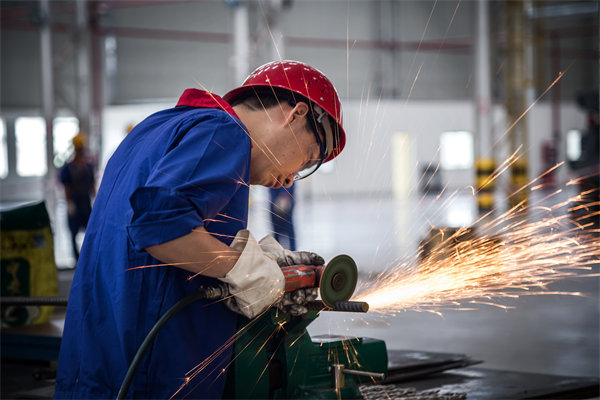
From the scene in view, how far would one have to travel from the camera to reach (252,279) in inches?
78.3

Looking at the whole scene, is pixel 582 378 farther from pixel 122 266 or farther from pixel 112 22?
pixel 112 22

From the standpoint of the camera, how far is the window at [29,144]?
64.6ft

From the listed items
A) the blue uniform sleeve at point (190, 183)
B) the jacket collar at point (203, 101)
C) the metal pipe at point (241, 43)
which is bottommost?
the blue uniform sleeve at point (190, 183)

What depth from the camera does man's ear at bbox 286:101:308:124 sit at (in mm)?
2131

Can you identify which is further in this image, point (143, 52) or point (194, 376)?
point (143, 52)

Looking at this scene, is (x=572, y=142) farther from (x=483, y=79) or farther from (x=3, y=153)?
(x=3, y=153)

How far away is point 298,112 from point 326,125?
0.14 m

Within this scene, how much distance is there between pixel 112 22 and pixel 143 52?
44.4 inches

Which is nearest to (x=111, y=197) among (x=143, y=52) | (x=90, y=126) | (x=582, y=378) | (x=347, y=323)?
(x=582, y=378)

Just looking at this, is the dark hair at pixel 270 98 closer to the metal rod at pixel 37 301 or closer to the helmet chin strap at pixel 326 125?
the helmet chin strap at pixel 326 125

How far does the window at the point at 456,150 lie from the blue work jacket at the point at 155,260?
22032 mm

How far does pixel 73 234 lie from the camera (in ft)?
31.1

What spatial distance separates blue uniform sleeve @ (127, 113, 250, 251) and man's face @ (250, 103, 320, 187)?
0.75ft

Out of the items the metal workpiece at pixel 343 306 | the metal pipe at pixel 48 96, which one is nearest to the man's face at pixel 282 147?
the metal workpiece at pixel 343 306
